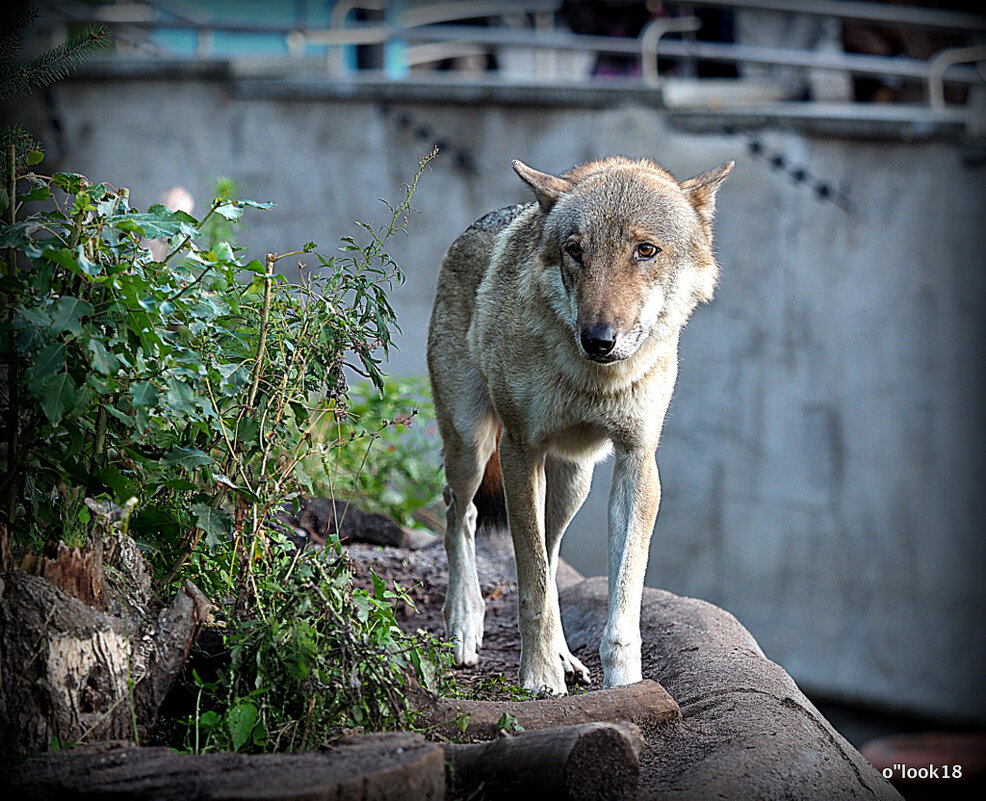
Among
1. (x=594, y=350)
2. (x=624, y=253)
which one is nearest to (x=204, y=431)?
(x=594, y=350)

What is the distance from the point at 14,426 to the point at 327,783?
124cm

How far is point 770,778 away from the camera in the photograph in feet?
8.62

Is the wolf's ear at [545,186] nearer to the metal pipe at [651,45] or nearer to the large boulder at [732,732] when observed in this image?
the large boulder at [732,732]

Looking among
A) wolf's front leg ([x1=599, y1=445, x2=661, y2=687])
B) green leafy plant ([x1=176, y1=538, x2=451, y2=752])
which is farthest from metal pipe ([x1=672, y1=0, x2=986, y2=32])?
green leafy plant ([x1=176, y1=538, x2=451, y2=752])

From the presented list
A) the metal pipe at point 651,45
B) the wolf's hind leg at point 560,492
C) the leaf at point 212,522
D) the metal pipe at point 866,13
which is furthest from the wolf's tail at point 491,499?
the metal pipe at point 866,13

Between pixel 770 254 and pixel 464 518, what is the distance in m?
4.81

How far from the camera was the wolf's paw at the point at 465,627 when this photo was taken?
416 cm

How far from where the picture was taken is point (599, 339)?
320cm

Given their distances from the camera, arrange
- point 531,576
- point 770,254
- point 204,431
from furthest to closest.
→ 1. point 770,254
2. point 531,576
3. point 204,431

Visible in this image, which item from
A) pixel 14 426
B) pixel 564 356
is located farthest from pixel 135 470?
pixel 564 356

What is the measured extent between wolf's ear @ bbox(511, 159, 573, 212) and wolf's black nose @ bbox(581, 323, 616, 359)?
2.36 ft

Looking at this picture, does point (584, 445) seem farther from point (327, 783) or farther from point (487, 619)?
point (327, 783)

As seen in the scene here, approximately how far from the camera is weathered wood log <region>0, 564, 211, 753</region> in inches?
93.4

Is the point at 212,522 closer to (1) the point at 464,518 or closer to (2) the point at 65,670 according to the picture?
(2) the point at 65,670
